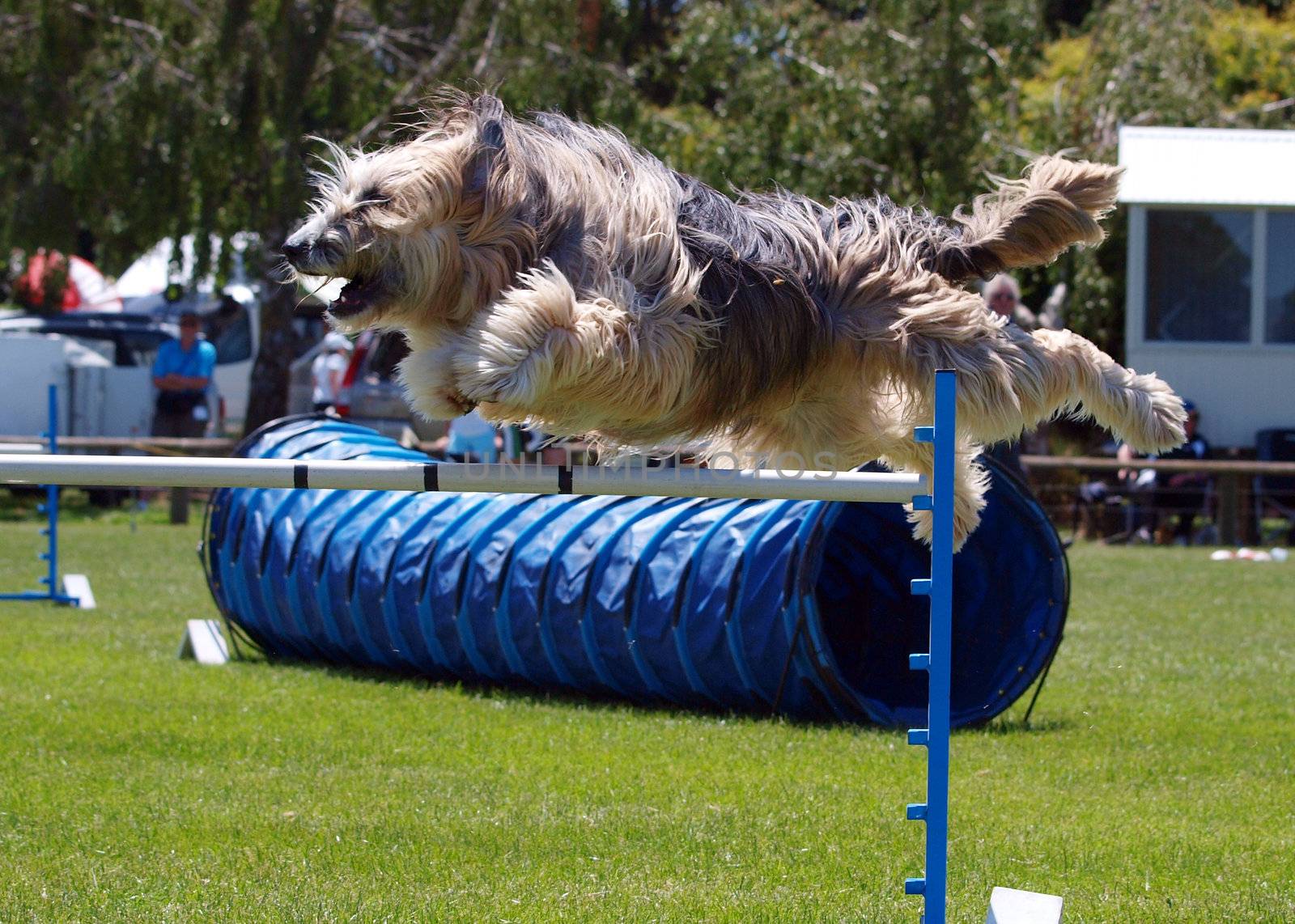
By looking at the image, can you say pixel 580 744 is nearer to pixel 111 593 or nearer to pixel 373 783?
pixel 373 783

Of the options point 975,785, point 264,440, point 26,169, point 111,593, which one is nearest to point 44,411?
point 26,169

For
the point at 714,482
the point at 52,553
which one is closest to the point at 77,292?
the point at 52,553

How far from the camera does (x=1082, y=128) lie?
17.1 m

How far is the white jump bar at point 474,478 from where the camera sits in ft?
10.7

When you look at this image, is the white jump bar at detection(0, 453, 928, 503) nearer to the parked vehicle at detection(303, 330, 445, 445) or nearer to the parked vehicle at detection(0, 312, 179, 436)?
the parked vehicle at detection(303, 330, 445, 445)

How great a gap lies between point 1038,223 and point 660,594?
256 centimetres

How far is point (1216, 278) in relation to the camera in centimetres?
1491

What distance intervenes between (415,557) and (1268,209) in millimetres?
10771

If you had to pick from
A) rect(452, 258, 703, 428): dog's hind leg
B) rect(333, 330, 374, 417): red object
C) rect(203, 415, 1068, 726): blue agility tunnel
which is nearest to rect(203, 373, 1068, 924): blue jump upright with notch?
rect(203, 415, 1068, 726): blue agility tunnel

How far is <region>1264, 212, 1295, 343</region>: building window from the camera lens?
14789mm

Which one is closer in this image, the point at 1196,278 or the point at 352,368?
the point at 1196,278

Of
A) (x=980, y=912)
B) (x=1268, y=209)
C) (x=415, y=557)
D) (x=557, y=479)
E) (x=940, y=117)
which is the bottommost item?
(x=980, y=912)

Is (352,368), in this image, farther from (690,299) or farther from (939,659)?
(939,659)

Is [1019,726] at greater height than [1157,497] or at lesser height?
lesser
